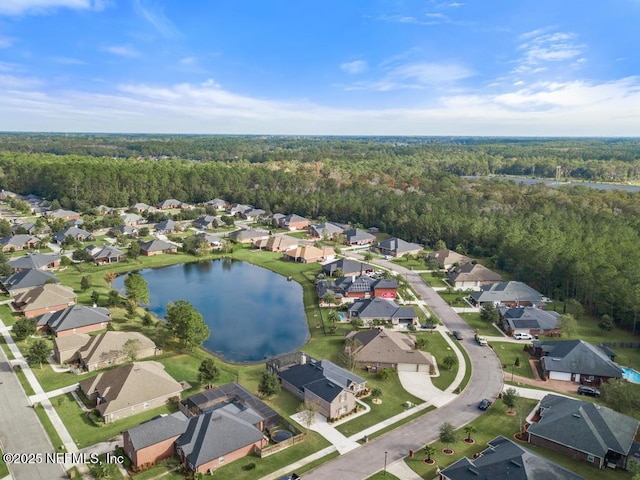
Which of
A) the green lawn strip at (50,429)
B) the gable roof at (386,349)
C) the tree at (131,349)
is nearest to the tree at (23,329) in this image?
the tree at (131,349)


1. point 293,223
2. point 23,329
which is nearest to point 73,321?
point 23,329

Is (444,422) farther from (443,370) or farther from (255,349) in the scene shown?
(255,349)

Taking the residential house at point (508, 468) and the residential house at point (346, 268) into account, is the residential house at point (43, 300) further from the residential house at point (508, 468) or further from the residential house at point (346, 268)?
the residential house at point (508, 468)

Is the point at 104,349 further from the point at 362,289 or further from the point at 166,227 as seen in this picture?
the point at 166,227

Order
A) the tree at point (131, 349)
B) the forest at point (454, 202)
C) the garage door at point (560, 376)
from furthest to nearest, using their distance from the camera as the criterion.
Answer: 1. the forest at point (454, 202)
2. the tree at point (131, 349)
3. the garage door at point (560, 376)

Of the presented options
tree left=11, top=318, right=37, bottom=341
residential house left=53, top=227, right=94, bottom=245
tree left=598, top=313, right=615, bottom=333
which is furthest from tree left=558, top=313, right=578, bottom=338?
residential house left=53, top=227, right=94, bottom=245

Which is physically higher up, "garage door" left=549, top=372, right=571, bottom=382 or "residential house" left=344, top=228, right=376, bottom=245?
"residential house" left=344, top=228, right=376, bottom=245

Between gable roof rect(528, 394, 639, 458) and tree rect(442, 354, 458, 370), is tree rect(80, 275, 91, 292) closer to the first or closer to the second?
tree rect(442, 354, 458, 370)
